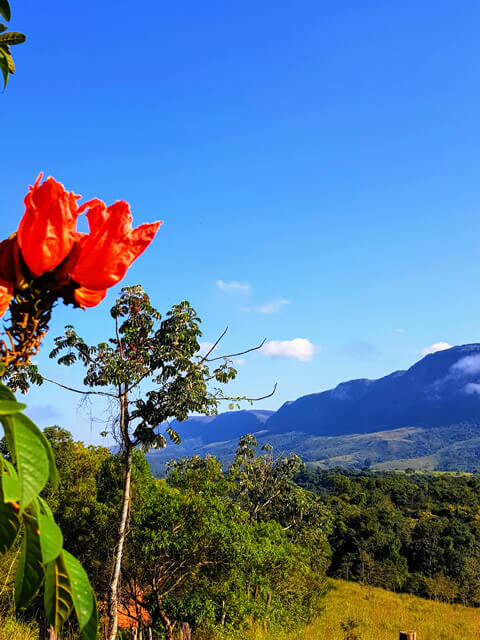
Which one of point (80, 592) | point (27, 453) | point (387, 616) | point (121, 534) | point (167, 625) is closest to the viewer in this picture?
point (27, 453)

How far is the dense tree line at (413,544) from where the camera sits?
1139 inches

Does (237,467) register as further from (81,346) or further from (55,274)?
(55,274)

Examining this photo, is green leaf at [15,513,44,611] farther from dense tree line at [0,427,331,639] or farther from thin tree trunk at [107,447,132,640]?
dense tree line at [0,427,331,639]

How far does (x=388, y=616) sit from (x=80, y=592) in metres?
25.1

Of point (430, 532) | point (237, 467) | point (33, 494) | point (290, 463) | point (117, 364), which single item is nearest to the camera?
point (33, 494)

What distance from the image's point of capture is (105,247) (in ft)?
2.15

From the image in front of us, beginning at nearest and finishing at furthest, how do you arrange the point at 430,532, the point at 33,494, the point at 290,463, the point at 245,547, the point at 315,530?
the point at 33,494, the point at 245,547, the point at 290,463, the point at 315,530, the point at 430,532

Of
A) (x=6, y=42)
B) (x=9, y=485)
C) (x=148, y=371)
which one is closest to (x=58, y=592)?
(x=9, y=485)

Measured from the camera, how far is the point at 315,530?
18844 millimetres

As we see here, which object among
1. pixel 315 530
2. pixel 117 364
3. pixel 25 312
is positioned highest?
pixel 117 364

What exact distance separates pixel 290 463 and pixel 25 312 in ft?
56.6

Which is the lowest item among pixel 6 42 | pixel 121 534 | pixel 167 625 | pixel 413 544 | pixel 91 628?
pixel 413 544

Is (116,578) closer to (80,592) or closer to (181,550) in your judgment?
(181,550)

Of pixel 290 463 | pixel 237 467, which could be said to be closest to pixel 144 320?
pixel 237 467
